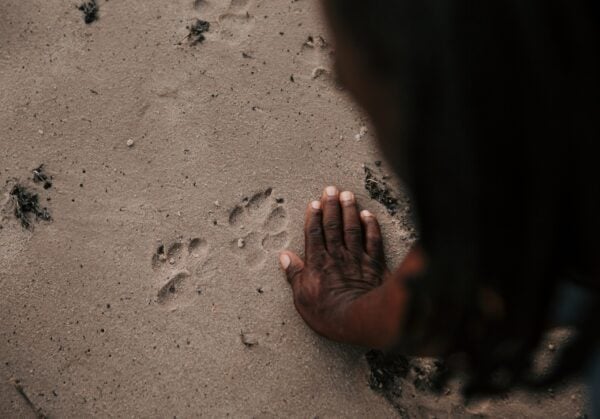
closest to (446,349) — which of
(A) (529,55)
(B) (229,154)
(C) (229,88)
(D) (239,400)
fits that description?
(A) (529,55)

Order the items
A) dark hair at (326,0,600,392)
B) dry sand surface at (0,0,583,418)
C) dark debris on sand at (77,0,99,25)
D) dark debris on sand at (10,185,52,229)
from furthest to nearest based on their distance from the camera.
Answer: dark debris on sand at (77,0,99,25)
dark debris on sand at (10,185,52,229)
dry sand surface at (0,0,583,418)
dark hair at (326,0,600,392)

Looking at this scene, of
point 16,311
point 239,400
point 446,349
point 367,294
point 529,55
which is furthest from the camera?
point 16,311

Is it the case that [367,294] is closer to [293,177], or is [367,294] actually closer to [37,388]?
[293,177]

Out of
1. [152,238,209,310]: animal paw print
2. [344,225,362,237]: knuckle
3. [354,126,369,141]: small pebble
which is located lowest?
[152,238,209,310]: animal paw print

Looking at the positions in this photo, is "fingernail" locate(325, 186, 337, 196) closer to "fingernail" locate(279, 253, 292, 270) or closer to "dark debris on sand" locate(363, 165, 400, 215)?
"dark debris on sand" locate(363, 165, 400, 215)

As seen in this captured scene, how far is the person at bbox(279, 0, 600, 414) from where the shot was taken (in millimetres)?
736

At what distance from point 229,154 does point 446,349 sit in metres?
1.14

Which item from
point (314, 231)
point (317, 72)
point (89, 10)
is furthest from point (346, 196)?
point (89, 10)

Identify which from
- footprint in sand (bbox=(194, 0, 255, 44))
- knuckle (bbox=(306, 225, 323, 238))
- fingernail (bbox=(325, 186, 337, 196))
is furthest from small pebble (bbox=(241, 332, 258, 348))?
footprint in sand (bbox=(194, 0, 255, 44))

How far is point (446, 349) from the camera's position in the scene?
4.24ft

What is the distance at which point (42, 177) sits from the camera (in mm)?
2105

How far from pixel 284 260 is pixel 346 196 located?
1.06 ft

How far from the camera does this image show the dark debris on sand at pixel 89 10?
2.22m

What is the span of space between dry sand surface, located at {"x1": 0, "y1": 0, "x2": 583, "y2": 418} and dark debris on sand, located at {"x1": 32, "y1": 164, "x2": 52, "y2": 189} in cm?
2
